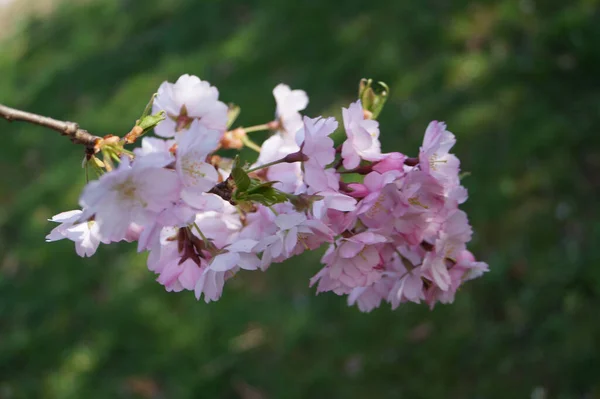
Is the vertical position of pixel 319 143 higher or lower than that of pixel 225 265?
higher

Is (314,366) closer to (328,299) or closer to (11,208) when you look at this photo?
(328,299)

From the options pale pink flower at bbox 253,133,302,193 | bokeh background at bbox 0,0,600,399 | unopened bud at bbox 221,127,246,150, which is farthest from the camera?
bokeh background at bbox 0,0,600,399

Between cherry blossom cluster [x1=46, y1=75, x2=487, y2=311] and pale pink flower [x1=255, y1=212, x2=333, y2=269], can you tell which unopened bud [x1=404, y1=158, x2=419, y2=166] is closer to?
cherry blossom cluster [x1=46, y1=75, x2=487, y2=311]

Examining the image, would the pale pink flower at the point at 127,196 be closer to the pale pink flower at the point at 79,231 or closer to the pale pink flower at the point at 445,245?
the pale pink flower at the point at 79,231

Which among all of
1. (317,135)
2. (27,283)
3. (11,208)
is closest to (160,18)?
(11,208)

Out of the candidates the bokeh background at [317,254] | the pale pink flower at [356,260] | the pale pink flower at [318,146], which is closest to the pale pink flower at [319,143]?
the pale pink flower at [318,146]

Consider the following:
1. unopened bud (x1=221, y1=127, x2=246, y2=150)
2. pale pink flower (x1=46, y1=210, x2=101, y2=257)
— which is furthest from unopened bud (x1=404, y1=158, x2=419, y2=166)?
pale pink flower (x1=46, y1=210, x2=101, y2=257)

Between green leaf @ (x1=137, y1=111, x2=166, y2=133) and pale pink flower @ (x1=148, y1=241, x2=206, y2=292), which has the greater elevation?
green leaf @ (x1=137, y1=111, x2=166, y2=133)

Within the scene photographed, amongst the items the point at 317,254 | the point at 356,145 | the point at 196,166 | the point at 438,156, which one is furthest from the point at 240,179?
the point at 317,254

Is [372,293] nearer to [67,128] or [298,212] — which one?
[298,212]
